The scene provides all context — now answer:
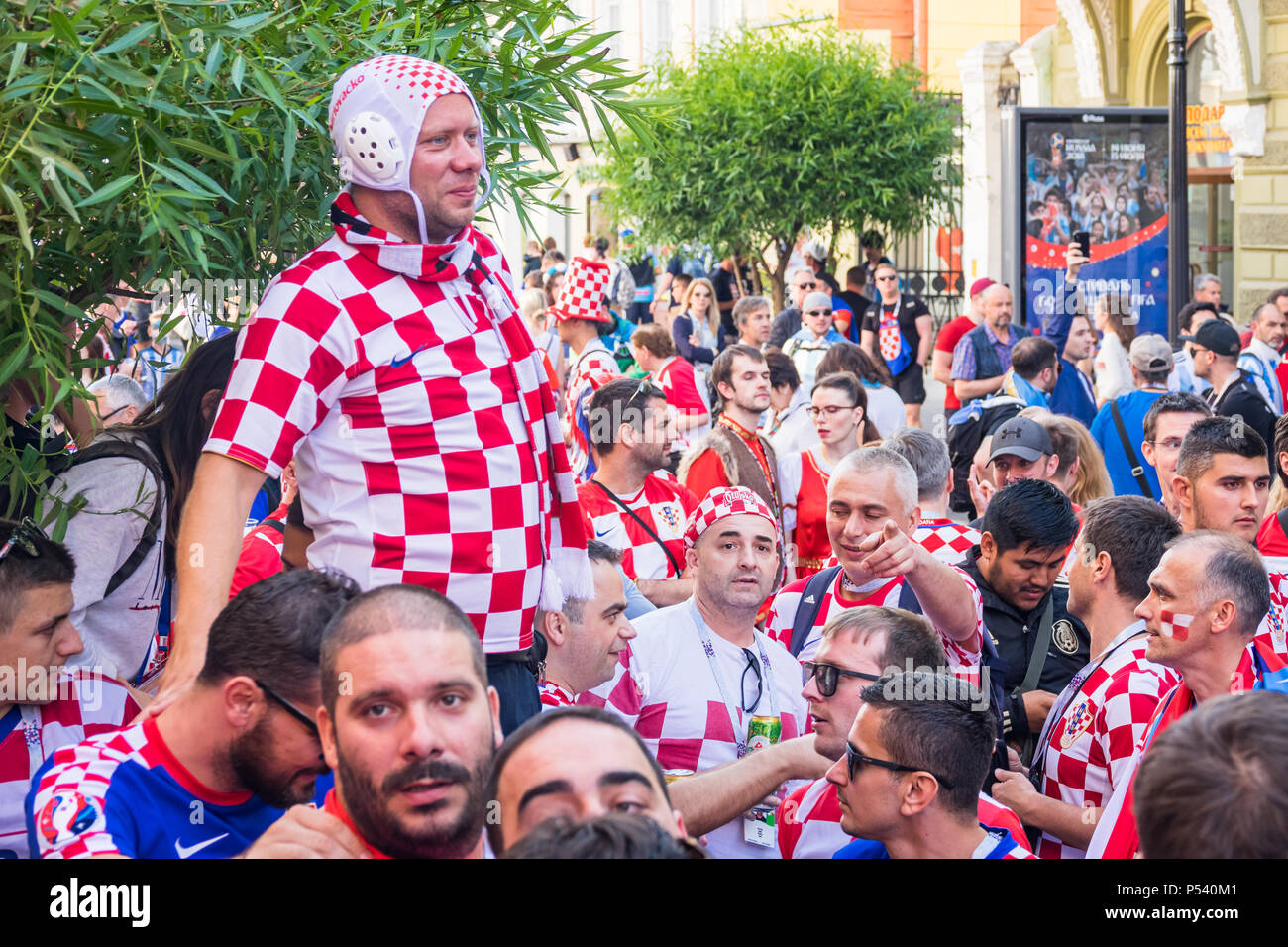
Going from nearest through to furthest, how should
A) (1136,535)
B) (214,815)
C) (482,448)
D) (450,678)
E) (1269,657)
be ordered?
(450,678) < (214,815) < (482,448) < (1269,657) < (1136,535)

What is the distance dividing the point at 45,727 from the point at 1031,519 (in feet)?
9.26

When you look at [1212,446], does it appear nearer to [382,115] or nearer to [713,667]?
[713,667]

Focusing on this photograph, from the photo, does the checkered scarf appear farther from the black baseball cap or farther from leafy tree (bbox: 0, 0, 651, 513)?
the black baseball cap

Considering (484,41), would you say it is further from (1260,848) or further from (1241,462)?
(1241,462)

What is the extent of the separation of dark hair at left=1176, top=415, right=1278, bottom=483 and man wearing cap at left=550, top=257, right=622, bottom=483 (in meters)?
3.69

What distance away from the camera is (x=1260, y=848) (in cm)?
190

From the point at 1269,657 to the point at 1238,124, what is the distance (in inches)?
535

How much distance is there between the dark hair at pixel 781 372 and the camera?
8.18m

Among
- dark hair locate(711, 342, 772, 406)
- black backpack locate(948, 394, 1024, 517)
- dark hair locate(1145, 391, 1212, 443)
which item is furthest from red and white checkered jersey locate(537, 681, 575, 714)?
black backpack locate(948, 394, 1024, 517)

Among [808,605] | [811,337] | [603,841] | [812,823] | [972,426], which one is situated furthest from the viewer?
[811,337]

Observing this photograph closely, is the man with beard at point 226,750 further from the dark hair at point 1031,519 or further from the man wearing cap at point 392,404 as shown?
the dark hair at point 1031,519

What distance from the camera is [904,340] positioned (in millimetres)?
12938

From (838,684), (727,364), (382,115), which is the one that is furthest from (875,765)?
(727,364)
